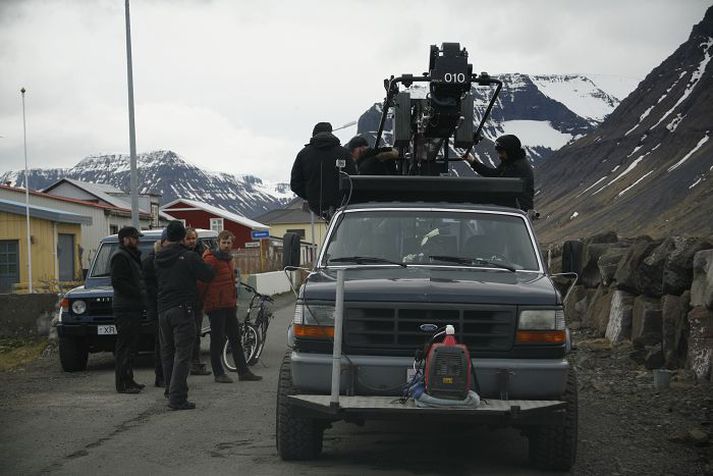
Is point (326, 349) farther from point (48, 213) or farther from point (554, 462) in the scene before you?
point (48, 213)

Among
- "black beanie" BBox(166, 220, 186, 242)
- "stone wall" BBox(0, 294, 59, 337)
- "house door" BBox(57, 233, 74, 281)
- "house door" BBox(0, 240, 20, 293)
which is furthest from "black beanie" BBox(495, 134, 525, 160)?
"house door" BBox(57, 233, 74, 281)

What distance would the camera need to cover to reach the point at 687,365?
11.1 metres

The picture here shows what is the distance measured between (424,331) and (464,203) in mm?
2025

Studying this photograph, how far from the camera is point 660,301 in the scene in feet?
42.2

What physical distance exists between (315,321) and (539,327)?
5.09 ft

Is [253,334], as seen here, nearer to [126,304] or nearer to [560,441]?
[126,304]

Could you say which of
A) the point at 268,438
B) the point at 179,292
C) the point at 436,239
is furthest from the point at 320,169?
the point at 268,438

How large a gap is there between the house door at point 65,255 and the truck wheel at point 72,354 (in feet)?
85.2

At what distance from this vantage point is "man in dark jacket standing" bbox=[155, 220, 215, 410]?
10211 millimetres

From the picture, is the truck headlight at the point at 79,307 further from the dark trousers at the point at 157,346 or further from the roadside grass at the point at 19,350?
the roadside grass at the point at 19,350

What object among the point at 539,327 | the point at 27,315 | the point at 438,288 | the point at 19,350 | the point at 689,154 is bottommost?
the point at 19,350

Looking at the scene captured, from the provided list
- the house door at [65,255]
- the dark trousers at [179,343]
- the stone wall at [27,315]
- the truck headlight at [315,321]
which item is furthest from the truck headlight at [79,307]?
the house door at [65,255]

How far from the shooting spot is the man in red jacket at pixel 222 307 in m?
12.3

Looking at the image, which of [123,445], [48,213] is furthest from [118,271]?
[48,213]
